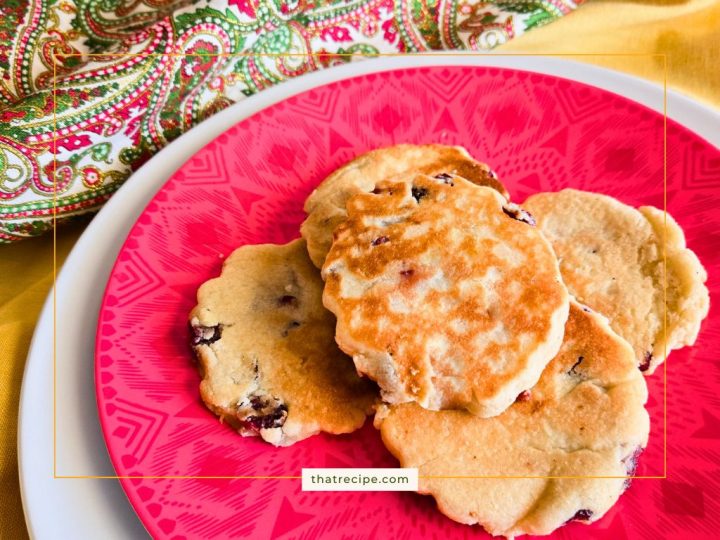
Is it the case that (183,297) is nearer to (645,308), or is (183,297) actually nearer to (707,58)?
(645,308)

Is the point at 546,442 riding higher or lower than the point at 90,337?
lower

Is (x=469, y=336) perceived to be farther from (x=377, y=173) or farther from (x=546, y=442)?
(x=377, y=173)

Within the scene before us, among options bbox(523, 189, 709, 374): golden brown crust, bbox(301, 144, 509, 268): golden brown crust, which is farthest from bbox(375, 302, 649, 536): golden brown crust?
bbox(301, 144, 509, 268): golden brown crust

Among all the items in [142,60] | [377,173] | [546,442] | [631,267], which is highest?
[142,60]

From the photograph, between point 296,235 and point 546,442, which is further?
point 296,235

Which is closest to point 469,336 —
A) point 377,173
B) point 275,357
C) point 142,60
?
point 275,357

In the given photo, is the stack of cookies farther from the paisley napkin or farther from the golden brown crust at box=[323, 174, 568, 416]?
the paisley napkin
